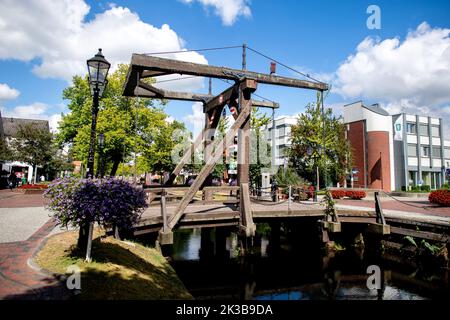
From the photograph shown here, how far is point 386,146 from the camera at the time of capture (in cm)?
4062

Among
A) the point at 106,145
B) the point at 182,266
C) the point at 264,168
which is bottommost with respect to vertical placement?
the point at 182,266

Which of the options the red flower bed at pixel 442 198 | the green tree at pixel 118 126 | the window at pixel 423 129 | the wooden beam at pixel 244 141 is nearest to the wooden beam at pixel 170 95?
the wooden beam at pixel 244 141

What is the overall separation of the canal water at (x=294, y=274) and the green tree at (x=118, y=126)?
14171mm

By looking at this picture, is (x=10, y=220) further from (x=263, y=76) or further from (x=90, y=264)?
(x=263, y=76)

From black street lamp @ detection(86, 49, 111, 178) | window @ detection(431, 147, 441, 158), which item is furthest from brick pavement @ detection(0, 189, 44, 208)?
window @ detection(431, 147, 441, 158)

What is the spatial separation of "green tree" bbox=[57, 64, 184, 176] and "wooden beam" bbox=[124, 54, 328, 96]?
48.1 ft

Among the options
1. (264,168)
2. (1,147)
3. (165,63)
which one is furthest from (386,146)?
(1,147)

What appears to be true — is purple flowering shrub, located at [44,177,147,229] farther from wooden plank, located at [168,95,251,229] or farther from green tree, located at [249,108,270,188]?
green tree, located at [249,108,270,188]

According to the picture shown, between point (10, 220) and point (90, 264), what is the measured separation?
22.5 ft

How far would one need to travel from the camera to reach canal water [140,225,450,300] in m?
8.48

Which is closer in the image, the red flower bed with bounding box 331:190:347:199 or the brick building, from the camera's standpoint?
the red flower bed with bounding box 331:190:347:199

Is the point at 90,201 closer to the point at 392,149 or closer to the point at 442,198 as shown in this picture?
the point at 442,198

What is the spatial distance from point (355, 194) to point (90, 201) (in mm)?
23493

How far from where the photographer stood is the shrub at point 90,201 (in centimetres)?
520
